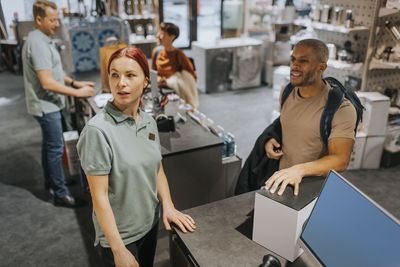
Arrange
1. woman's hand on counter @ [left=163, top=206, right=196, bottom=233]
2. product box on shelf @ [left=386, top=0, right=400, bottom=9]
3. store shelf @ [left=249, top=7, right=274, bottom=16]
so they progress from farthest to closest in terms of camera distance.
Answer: store shelf @ [left=249, top=7, right=274, bottom=16] < product box on shelf @ [left=386, top=0, right=400, bottom=9] < woman's hand on counter @ [left=163, top=206, right=196, bottom=233]

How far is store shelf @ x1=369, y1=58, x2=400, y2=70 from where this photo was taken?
12.8 ft

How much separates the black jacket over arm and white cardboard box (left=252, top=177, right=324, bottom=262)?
71 cm

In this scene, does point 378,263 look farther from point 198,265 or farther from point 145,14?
point 145,14

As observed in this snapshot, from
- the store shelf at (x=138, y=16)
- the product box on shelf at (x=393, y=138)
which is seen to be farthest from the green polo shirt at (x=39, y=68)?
the store shelf at (x=138, y=16)

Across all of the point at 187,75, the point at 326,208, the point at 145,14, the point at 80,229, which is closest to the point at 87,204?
the point at 80,229

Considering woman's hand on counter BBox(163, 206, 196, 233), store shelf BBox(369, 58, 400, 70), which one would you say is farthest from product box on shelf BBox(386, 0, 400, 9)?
woman's hand on counter BBox(163, 206, 196, 233)

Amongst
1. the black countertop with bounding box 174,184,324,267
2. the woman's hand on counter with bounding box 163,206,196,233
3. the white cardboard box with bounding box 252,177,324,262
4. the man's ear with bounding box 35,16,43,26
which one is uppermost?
the man's ear with bounding box 35,16,43,26

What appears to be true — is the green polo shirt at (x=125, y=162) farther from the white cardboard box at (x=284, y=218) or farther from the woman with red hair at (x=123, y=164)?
the white cardboard box at (x=284, y=218)

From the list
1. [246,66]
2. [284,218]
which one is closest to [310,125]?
[284,218]

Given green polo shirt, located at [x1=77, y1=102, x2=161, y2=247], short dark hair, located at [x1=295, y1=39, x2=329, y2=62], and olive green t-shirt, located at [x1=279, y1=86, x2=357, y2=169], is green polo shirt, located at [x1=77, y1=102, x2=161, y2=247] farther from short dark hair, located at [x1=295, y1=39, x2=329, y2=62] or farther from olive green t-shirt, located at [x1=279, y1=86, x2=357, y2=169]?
short dark hair, located at [x1=295, y1=39, x2=329, y2=62]

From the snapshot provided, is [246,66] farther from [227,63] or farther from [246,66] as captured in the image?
[227,63]

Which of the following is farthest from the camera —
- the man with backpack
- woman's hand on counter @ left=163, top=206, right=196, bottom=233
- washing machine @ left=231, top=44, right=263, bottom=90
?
washing machine @ left=231, top=44, right=263, bottom=90

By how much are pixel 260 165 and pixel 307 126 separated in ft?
1.59

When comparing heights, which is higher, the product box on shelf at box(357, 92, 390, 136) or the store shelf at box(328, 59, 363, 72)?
the store shelf at box(328, 59, 363, 72)
